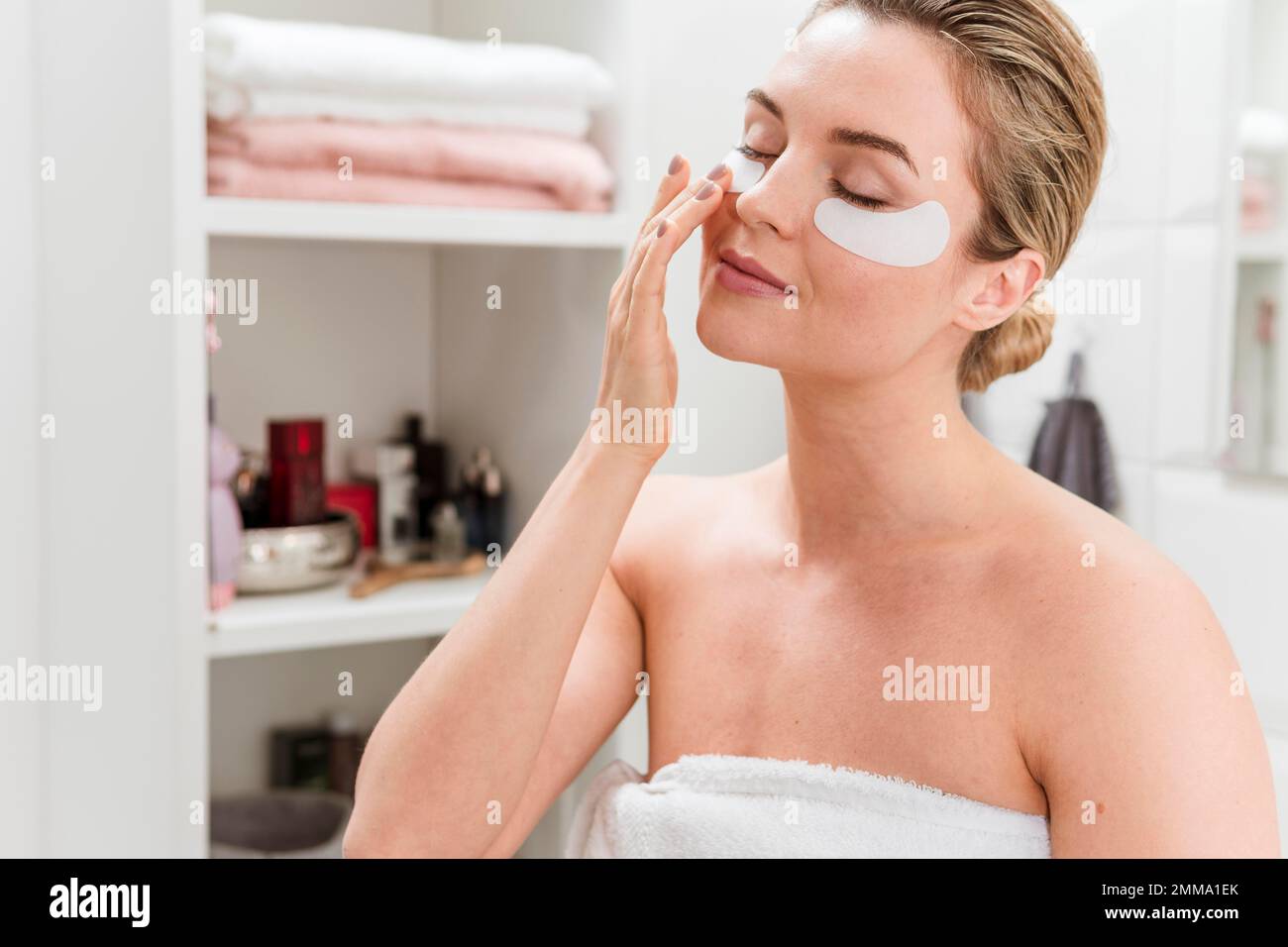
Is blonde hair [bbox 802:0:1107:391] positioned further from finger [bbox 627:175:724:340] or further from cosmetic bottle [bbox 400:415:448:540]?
cosmetic bottle [bbox 400:415:448:540]

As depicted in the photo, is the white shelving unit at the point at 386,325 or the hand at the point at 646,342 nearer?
the hand at the point at 646,342

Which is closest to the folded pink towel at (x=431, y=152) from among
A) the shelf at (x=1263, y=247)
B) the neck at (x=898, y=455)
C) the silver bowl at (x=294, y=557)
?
the silver bowl at (x=294, y=557)

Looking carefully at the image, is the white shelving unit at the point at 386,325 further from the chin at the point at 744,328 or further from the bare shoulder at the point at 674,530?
the chin at the point at 744,328

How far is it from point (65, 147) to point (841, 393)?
0.91 metres

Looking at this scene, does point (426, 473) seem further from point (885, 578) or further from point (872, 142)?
point (872, 142)

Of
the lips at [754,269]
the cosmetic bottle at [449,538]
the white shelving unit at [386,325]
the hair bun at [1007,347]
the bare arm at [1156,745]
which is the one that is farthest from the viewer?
the cosmetic bottle at [449,538]

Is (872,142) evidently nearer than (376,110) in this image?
Yes

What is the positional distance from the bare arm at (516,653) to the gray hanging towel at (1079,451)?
63 cm

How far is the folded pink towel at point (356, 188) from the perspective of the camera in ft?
3.84

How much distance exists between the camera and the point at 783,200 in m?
0.80

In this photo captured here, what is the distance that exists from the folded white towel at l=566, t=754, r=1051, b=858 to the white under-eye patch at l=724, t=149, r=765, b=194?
1.30ft

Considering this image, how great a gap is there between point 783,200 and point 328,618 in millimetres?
665

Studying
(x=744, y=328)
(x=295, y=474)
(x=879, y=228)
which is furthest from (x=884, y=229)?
(x=295, y=474)
